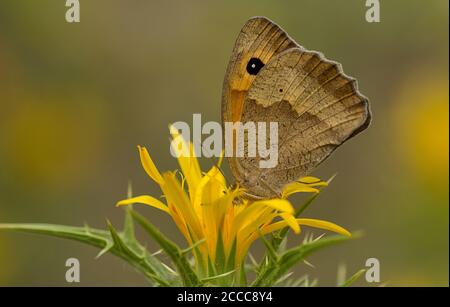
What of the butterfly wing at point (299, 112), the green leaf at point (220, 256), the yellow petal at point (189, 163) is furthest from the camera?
the butterfly wing at point (299, 112)

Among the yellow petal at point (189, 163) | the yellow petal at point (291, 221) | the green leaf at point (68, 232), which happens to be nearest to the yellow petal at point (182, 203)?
the yellow petal at point (189, 163)

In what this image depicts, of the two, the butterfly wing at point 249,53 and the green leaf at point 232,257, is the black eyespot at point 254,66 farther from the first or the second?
the green leaf at point 232,257

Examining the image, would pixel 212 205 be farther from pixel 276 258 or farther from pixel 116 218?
pixel 116 218

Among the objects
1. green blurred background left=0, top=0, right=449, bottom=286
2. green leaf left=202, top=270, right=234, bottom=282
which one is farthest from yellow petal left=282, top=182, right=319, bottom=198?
green blurred background left=0, top=0, right=449, bottom=286

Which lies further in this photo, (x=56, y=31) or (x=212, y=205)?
(x=56, y=31)

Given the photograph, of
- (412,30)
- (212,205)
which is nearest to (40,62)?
(412,30)
